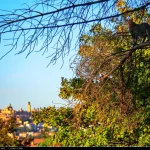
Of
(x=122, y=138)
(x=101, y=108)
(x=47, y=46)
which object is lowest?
(x=122, y=138)

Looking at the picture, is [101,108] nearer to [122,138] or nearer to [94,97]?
[94,97]

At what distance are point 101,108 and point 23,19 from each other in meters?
2.29

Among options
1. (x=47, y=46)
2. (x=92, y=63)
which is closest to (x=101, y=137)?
(x=92, y=63)

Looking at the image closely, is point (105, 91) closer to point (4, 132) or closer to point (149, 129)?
point (149, 129)

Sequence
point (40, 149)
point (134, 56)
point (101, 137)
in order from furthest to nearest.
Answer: point (101, 137) → point (134, 56) → point (40, 149)

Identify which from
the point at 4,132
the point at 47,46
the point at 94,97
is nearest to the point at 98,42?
the point at 94,97

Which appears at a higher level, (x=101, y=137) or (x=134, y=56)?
(x=134, y=56)

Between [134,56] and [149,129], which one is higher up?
[134,56]

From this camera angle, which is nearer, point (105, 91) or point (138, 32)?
point (138, 32)

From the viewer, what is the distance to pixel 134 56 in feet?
13.1

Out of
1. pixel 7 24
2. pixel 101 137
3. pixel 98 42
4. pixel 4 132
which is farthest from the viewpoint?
pixel 4 132

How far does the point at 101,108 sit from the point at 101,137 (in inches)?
182

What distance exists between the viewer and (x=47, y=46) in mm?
2592

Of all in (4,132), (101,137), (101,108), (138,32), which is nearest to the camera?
(138,32)
